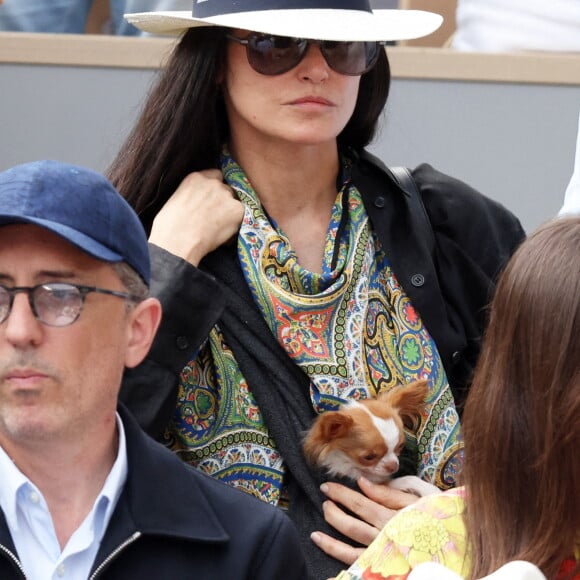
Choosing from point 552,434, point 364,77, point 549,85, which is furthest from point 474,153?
point 552,434

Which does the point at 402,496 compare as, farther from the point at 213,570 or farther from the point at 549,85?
the point at 549,85

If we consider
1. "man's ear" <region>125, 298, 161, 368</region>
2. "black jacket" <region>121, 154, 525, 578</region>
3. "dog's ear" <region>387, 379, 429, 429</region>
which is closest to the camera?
"man's ear" <region>125, 298, 161, 368</region>

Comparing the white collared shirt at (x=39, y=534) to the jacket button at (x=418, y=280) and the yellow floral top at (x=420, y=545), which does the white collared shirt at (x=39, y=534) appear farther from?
the jacket button at (x=418, y=280)

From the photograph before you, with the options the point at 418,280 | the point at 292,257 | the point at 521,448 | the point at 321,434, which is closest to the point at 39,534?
the point at 521,448

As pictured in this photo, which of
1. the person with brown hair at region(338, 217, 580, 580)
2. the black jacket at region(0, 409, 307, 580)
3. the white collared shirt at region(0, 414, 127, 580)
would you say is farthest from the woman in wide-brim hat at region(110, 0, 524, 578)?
the person with brown hair at region(338, 217, 580, 580)

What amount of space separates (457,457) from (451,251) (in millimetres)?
518

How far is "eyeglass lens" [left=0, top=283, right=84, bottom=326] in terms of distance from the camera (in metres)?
2.29

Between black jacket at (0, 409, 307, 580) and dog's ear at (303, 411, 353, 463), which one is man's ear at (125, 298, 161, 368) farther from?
dog's ear at (303, 411, 353, 463)

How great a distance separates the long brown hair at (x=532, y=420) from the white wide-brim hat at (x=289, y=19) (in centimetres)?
113

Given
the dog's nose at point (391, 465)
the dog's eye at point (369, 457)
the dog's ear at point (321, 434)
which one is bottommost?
the dog's nose at point (391, 465)

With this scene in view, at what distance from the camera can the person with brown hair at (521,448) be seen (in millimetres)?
2314

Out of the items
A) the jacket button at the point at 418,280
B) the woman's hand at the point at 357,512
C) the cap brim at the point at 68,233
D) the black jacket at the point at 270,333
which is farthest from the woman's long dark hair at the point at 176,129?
the cap brim at the point at 68,233

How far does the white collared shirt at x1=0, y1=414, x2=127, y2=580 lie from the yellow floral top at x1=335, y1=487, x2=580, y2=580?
420mm

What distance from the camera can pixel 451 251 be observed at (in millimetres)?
3607
